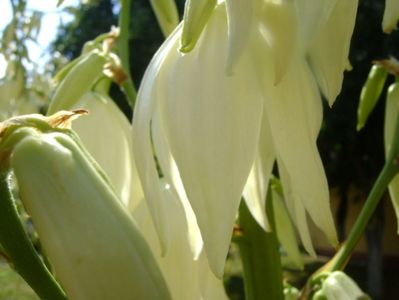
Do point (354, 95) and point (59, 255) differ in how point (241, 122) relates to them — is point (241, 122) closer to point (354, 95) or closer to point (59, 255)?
point (59, 255)

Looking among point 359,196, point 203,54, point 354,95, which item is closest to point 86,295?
point 203,54

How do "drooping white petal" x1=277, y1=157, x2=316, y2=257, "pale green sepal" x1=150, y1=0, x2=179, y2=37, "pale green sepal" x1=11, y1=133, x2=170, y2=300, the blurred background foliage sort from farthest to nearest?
the blurred background foliage
"pale green sepal" x1=150, y1=0, x2=179, y2=37
"drooping white petal" x1=277, y1=157, x2=316, y2=257
"pale green sepal" x1=11, y1=133, x2=170, y2=300

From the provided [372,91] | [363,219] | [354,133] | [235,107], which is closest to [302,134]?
[235,107]

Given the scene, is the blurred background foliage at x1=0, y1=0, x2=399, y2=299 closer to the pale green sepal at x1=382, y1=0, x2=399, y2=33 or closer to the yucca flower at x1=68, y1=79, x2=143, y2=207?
the yucca flower at x1=68, y1=79, x2=143, y2=207

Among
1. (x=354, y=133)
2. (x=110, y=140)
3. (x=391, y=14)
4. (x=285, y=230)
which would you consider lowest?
(x=354, y=133)

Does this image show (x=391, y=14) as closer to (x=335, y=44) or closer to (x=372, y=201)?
(x=335, y=44)

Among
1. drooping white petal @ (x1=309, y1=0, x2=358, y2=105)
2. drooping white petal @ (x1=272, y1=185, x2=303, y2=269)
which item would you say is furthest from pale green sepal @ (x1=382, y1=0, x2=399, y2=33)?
drooping white petal @ (x1=272, y1=185, x2=303, y2=269)

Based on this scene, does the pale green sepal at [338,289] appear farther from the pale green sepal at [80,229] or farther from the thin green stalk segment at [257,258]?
the pale green sepal at [80,229]
